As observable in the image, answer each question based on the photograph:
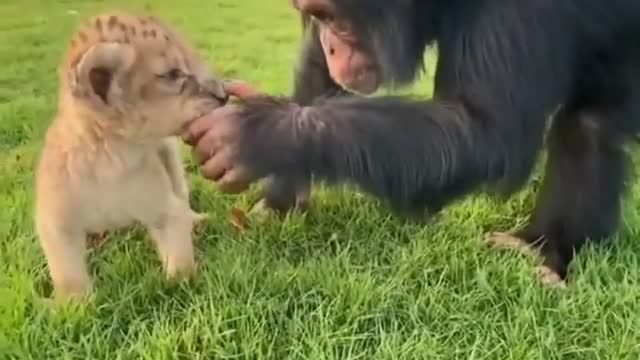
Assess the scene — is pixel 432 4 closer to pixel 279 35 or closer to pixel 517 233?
pixel 517 233

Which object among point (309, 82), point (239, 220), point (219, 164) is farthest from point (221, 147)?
point (309, 82)

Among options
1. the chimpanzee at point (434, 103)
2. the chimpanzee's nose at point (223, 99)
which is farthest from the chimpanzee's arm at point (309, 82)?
the chimpanzee's nose at point (223, 99)

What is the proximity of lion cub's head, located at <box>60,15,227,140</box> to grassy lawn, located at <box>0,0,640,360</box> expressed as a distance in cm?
29

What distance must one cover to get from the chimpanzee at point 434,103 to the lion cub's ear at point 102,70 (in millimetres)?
141

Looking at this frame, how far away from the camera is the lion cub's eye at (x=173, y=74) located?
1.87m

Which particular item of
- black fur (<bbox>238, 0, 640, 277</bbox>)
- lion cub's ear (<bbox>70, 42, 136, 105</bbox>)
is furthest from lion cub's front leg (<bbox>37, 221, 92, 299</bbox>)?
black fur (<bbox>238, 0, 640, 277</bbox>)

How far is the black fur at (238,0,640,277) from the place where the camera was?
1873 millimetres

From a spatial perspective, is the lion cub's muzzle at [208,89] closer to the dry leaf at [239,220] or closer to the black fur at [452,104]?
the black fur at [452,104]

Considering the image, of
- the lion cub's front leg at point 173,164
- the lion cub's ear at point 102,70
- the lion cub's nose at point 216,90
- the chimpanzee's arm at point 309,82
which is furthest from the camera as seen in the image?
the chimpanzee's arm at point 309,82

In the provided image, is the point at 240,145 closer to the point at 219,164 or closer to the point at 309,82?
the point at 219,164

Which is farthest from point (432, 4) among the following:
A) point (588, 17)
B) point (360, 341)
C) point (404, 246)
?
point (360, 341)

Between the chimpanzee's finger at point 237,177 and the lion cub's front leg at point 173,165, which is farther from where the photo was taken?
the lion cub's front leg at point 173,165

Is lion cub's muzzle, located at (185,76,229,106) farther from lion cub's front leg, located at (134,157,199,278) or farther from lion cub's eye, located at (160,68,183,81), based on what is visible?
lion cub's front leg, located at (134,157,199,278)

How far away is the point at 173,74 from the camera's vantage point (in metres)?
1.87
